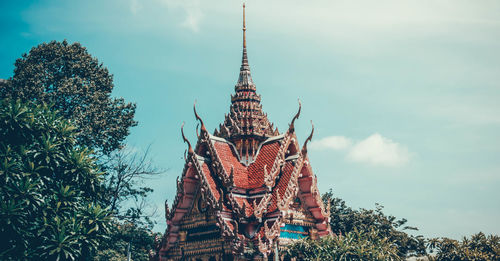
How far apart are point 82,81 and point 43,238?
637 inches

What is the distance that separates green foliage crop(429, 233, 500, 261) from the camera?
25125 millimetres

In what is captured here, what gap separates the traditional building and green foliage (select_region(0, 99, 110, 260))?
16.3ft

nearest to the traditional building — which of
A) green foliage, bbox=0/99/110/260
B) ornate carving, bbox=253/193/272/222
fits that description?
ornate carving, bbox=253/193/272/222

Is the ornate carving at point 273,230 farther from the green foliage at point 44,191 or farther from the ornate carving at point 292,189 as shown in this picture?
the green foliage at point 44,191

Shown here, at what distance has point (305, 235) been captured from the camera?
26844mm

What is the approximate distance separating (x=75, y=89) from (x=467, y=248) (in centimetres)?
2417

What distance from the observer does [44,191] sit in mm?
22859

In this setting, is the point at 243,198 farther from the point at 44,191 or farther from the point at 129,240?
the point at 129,240

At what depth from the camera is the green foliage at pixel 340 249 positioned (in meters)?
22.7

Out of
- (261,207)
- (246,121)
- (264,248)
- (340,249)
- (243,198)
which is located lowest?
(340,249)

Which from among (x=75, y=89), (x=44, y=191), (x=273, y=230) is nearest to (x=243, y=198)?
(x=273, y=230)

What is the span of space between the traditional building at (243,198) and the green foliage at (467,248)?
207 inches

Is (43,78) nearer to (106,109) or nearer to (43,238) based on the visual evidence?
(106,109)

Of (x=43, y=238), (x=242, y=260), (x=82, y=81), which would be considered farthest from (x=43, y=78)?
(x=242, y=260)
